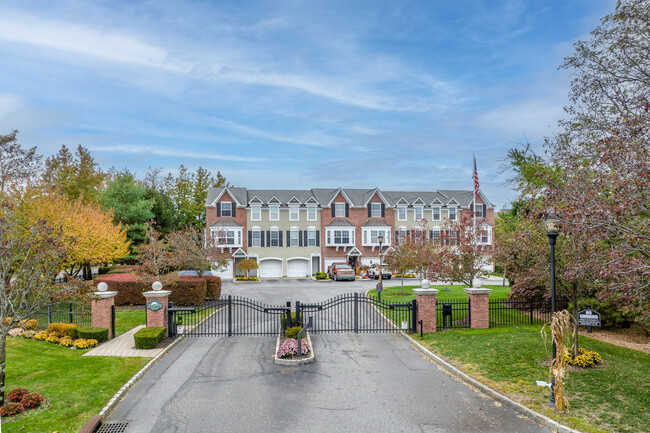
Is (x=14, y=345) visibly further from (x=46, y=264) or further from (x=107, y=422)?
(x=107, y=422)

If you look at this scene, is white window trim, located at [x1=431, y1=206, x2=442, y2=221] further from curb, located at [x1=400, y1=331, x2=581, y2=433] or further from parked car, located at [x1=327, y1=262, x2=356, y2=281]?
curb, located at [x1=400, y1=331, x2=581, y2=433]

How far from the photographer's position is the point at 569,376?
36.9 ft

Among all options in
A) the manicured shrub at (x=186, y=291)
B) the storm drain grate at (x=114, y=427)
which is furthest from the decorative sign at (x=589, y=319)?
the manicured shrub at (x=186, y=291)

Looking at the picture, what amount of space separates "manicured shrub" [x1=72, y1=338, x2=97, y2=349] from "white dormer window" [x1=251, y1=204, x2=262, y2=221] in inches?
1301

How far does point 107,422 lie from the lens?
890cm

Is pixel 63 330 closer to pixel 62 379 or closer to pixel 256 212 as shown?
pixel 62 379

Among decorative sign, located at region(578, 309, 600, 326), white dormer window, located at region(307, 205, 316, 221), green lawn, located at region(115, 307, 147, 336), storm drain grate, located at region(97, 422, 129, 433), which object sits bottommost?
green lawn, located at region(115, 307, 147, 336)

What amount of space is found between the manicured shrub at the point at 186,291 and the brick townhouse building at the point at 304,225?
837 inches

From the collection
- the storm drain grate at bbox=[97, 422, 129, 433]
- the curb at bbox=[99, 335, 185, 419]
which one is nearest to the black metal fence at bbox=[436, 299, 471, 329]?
the curb at bbox=[99, 335, 185, 419]

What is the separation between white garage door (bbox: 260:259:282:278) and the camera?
48250mm

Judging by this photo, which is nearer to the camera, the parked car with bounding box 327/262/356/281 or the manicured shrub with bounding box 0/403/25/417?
the manicured shrub with bounding box 0/403/25/417

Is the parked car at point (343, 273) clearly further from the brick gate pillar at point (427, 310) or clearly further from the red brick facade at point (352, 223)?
the brick gate pillar at point (427, 310)

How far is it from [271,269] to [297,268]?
294 cm

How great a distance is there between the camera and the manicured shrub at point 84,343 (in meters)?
14.9
